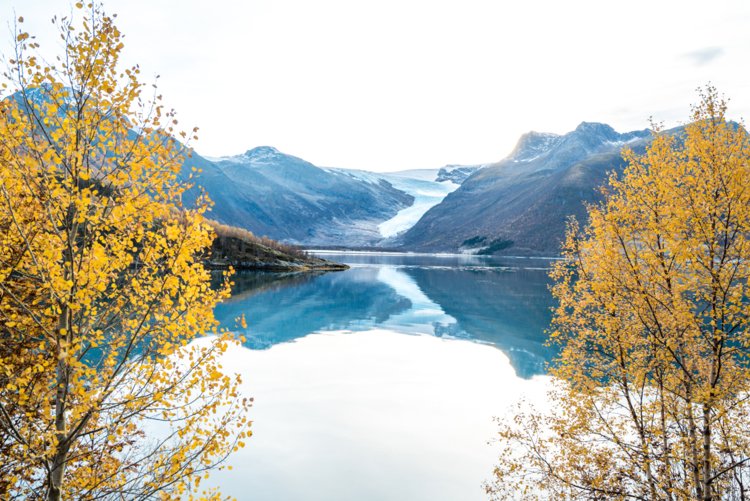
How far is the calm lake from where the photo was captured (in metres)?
17.3

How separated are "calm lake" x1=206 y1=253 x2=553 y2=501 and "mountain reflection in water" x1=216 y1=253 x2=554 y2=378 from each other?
0.25m

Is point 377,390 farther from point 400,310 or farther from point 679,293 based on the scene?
point 400,310

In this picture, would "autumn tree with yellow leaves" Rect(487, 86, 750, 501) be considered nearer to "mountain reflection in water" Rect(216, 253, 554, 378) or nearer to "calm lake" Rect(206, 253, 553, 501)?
"calm lake" Rect(206, 253, 553, 501)

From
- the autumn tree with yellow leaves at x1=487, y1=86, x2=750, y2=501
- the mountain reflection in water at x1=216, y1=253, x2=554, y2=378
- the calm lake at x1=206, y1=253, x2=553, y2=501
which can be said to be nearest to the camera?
the autumn tree with yellow leaves at x1=487, y1=86, x2=750, y2=501

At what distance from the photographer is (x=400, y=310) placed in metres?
59.8

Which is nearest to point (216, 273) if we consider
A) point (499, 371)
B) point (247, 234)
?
point (247, 234)

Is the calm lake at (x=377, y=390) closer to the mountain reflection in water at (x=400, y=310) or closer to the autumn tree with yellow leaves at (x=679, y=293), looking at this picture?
the mountain reflection in water at (x=400, y=310)

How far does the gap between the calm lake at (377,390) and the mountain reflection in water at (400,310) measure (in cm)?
25

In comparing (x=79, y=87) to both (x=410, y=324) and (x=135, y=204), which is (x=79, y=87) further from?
(x=410, y=324)

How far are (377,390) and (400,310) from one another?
1248 inches

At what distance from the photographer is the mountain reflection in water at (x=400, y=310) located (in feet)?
144

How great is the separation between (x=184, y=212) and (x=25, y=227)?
116 inches

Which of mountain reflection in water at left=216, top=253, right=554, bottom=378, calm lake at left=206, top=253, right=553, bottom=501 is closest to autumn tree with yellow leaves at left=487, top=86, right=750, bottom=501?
calm lake at left=206, top=253, right=553, bottom=501

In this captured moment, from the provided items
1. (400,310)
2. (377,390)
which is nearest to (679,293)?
(377,390)
